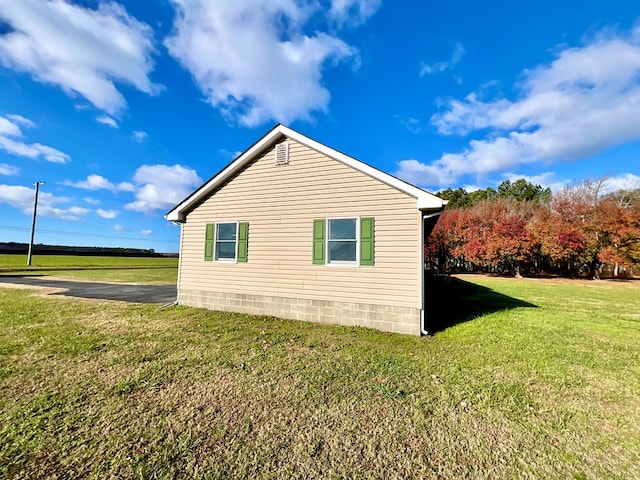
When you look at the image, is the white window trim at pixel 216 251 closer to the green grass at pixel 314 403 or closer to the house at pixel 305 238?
the house at pixel 305 238

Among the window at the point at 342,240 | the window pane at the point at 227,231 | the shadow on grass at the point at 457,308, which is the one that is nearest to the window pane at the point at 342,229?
the window at the point at 342,240

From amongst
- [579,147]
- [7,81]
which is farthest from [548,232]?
[7,81]

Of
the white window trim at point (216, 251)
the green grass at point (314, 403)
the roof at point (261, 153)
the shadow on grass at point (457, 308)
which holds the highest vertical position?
the roof at point (261, 153)

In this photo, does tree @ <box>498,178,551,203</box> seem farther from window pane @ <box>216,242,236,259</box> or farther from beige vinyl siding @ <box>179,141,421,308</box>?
window pane @ <box>216,242,236,259</box>

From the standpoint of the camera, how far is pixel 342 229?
778cm

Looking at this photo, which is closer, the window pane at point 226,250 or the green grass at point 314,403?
the green grass at point 314,403

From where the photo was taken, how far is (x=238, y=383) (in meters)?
4.10

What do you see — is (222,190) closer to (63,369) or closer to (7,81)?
(63,369)

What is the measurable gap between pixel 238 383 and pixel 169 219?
7.88 metres

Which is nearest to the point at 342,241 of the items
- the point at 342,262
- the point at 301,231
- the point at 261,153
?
the point at 342,262

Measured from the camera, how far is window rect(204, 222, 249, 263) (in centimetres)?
891

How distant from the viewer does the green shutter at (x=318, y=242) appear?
7.82 meters

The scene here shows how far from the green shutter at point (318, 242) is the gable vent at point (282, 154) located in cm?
226

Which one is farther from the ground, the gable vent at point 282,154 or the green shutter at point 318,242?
the gable vent at point 282,154
